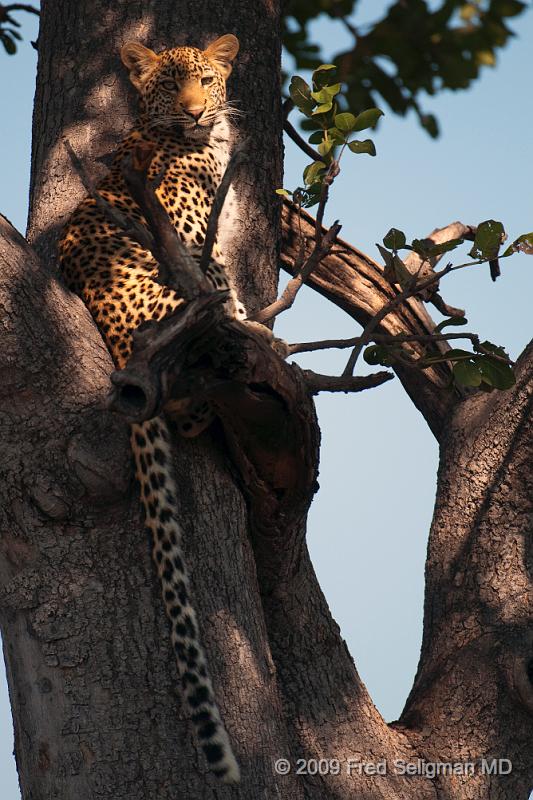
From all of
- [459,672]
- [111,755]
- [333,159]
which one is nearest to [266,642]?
[111,755]

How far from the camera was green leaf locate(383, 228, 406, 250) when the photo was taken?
4824 mm

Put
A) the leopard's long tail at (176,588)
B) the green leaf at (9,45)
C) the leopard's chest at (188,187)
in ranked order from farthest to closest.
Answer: the green leaf at (9,45) < the leopard's chest at (188,187) < the leopard's long tail at (176,588)

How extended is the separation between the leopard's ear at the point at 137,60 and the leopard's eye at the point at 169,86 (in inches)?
3.9

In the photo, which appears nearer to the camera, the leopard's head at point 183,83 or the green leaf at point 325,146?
the green leaf at point 325,146

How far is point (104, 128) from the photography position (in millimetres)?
5129

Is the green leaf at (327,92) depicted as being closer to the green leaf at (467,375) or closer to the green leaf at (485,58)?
the green leaf at (485,58)

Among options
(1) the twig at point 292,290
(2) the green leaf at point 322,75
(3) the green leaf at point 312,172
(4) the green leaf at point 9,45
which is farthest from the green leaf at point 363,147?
(4) the green leaf at point 9,45

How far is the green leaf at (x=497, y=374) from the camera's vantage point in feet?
15.1

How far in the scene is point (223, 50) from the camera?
5297 mm

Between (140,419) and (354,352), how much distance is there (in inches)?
50.2

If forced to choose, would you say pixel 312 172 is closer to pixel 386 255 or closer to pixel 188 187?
pixel 386 255

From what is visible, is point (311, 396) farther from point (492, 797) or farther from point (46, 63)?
point (46, 63)

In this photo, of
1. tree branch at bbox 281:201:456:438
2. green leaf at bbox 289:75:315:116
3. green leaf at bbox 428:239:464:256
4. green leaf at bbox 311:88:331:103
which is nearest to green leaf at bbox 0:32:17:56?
tree branch at bbox 281:201:456:438

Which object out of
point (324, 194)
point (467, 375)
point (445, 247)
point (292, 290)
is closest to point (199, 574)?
point (292, 290)
